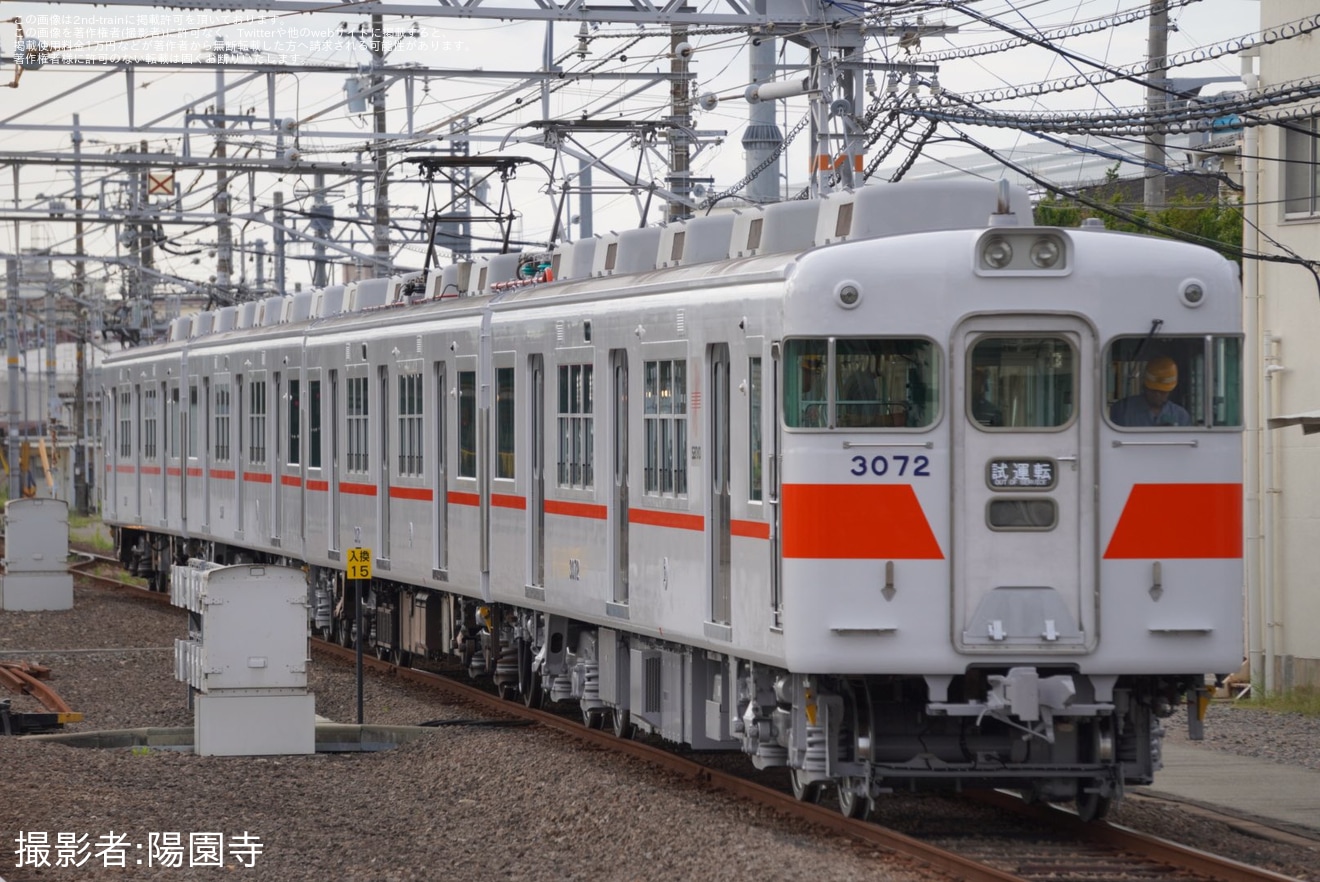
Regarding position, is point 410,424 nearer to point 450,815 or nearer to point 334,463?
point 334,463

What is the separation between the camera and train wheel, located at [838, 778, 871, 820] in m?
9.90

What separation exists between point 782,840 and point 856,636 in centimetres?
102

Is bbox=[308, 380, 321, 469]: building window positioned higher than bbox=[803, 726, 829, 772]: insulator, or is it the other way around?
bbox=[308, 380, 321, 469]: building window

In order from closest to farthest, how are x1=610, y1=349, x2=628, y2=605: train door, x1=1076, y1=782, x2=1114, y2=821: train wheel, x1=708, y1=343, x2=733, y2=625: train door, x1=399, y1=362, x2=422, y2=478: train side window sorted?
1. x1=1076, y1=782, x2=1114, y2=821: train wheel
2. x1=708, y1=343, x2=733, y2=625: train door
3. x1=610, y1=349, x2=628, y2=605: train door
4. x1=399, y1=362, x2=422, y2=478: train side window

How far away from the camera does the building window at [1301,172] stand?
17.0m

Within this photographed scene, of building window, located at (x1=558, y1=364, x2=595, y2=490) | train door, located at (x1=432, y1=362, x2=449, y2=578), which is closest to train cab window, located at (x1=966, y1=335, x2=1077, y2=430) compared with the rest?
building window, located at (x1=558, y1=364, x2=595, y2=490)

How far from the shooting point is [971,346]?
9.62 meters

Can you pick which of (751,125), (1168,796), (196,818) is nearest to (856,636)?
(1168,796)

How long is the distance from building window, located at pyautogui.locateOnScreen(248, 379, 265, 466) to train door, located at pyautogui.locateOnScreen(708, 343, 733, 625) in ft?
38.7

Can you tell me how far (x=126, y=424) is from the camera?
2978cm

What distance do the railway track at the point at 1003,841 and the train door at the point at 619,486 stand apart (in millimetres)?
1074

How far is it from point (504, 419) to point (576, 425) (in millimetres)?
1570

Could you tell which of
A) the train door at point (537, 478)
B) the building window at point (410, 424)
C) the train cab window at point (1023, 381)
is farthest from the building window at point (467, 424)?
the train cab window at point (1023, 381)

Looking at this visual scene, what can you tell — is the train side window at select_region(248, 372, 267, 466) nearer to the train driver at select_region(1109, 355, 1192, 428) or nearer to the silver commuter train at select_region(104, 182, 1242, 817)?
the silver commuter train at select_region(104, 182, 1242, 817)
